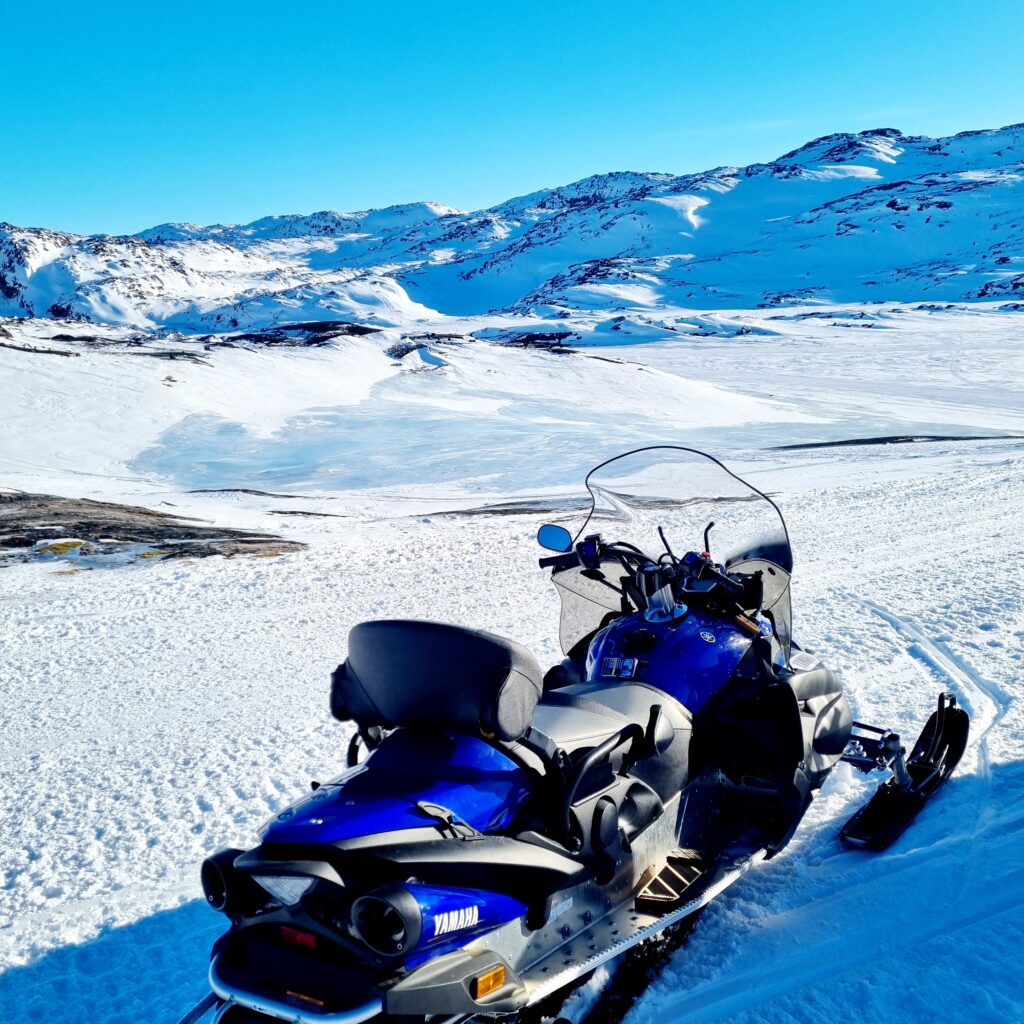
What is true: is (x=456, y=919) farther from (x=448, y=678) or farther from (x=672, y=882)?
(x=672, y=882)

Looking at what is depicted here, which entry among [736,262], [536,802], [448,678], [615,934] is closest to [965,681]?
[615,934]

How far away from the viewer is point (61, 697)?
5305 mm

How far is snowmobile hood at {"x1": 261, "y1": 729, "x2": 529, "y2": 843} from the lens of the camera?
2.07 metres

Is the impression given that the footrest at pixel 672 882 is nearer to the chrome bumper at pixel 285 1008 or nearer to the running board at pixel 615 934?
the running board at pixel 615 934

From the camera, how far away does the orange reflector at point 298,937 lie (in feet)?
6.61

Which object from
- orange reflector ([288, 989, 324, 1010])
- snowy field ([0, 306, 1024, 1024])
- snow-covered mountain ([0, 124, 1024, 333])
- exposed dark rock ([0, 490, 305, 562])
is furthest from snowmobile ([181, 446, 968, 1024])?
snow-covered mountain ([0, 124, 1024, 333])

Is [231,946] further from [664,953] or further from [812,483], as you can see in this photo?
[812,483]

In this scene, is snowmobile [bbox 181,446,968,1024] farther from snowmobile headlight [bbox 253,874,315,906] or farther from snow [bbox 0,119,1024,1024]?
snow [bbox 0,119,1024,1024]

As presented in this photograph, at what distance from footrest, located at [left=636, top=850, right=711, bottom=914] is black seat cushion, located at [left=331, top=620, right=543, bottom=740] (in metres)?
0.88

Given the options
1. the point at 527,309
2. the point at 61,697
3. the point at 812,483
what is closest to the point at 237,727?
the point at 61,697

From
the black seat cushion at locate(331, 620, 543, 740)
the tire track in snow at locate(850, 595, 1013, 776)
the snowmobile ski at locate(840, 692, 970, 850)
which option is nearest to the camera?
the black seat cushion at locate(331, 620, 543, 740)

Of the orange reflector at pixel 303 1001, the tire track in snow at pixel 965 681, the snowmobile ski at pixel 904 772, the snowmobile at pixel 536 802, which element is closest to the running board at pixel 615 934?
the snowmobile at pixel 536 802

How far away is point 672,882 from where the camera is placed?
288 centimetres

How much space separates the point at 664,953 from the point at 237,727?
2.87m
